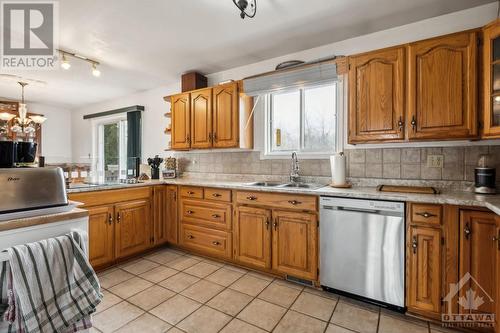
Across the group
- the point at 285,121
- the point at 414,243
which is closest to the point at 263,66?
the point at 285,121

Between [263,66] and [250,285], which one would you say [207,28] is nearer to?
[263,66]

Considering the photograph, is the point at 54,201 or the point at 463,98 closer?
the point at 54,201

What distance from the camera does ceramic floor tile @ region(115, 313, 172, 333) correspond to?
1677mm

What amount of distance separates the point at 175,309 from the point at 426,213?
2027mm

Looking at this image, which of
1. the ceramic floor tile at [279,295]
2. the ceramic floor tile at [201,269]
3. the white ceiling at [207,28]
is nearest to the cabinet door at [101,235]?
the ceramic floor tile at [201,269]

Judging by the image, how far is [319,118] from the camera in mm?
2889

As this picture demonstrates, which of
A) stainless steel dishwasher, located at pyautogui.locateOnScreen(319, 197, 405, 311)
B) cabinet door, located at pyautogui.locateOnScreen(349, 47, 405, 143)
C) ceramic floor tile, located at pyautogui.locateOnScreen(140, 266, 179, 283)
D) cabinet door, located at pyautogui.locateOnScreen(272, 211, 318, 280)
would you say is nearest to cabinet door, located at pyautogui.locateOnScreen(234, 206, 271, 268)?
cabinet door, located at pyautogui.locateOnScreen(272, 211, 318, 280)

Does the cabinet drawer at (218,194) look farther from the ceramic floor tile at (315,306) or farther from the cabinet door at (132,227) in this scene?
the ceramic floor tile at (315,306)

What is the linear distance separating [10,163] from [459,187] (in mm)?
3140

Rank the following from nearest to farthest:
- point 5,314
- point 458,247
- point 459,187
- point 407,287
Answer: point 5,314 < point 458,247 < point 407,287 < point 459,187

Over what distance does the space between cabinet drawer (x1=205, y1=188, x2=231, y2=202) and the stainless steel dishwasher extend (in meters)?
1.05

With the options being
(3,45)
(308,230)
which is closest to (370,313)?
(308,230)

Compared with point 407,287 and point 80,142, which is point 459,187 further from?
point 80,142

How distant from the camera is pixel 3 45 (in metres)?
2.69
